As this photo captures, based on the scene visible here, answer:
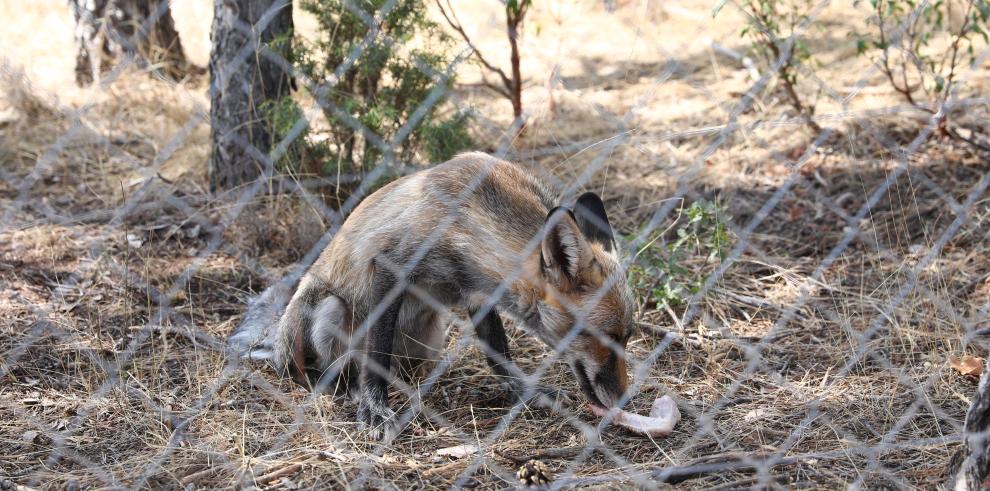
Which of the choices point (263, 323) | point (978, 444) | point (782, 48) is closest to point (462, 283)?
point (263, 323)

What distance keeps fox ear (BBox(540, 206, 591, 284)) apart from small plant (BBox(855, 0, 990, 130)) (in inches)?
110

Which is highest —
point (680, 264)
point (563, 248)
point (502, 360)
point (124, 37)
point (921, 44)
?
point (124, 37)

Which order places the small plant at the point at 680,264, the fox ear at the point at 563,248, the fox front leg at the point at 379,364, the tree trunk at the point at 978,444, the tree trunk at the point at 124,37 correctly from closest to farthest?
1. the tree trunk at the point at 978,444
2. the fox ear at the point at 563,248
3. the fox front leg at the point at 379,364
4. the small plant at the point at 680,264
5. the tree trunk at the point at 124,37

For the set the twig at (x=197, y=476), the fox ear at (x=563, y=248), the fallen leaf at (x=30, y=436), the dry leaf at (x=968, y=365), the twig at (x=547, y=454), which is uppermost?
the fox ear at (x=563, y=248)

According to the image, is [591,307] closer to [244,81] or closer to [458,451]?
[458,451]

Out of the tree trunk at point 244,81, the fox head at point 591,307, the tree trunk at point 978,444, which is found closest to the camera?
the tree trunk at point 978,444

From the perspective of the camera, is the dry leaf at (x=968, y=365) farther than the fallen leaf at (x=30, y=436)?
Yes

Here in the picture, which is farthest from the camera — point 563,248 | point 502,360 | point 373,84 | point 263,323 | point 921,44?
point 921,44

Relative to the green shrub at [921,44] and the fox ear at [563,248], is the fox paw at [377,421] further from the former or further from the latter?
the green shrub at [921,44]

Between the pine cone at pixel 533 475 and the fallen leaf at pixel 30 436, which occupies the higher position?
the fallen leaf at pixel 30 436

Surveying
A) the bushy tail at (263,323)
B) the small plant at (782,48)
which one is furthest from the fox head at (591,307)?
the small plant at (782,48)

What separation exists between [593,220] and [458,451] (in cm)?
110

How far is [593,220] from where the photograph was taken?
13.0 ft

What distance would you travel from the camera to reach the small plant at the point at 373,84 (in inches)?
→ 216
